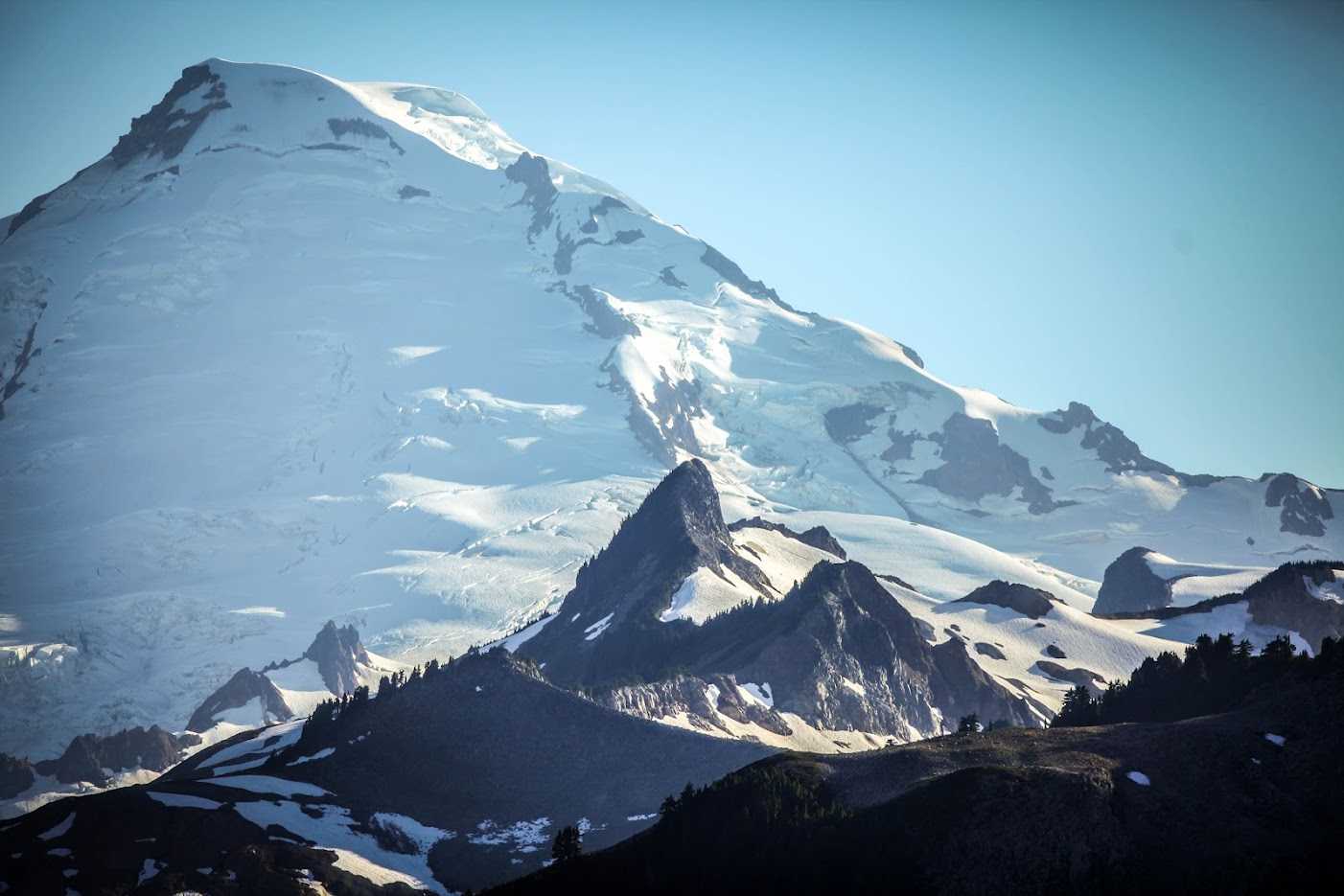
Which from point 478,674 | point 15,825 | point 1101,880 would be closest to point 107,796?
point 15,825

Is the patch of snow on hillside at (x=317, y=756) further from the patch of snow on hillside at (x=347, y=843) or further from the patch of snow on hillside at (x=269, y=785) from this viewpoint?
the patch of snow on hillside at (x=347, y=843)

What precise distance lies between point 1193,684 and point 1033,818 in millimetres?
50597

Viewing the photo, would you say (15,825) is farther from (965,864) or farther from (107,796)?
(965,864)

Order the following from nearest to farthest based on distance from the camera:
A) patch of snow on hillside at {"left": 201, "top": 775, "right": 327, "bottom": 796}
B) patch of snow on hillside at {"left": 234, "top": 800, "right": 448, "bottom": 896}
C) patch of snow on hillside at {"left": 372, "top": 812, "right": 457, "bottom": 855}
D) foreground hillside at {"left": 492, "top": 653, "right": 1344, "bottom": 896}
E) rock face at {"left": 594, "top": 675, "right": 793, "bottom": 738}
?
foreground hillside at {"left": 492, "top": 653, "right": 1344, "bottom": 896}, patch of snow on hillside at {"left": 234, "top": 800, "right": 448, "bottom": 896}, patch of snow on hillside at {"left": 372, "top": 812, "right": 457, "bottom": 855}, patch of snow on hillside at {"left": 201, "top": 775, "right": 327, "bottom": 796}, rock face at {"left": 594, "top": 675, "right": 793, "bottom": 738}

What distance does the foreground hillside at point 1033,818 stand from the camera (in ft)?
377

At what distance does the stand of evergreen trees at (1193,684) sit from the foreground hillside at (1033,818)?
12.7m

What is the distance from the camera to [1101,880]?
373 ft

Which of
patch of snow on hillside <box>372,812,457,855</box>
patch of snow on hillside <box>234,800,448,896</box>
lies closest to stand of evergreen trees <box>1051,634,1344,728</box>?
patch of snow on hillside <box>372,812,457,855</box>

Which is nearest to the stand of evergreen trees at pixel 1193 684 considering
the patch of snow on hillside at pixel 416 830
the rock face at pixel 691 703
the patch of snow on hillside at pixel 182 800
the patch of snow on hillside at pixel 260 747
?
the rock face at pixel 691 703

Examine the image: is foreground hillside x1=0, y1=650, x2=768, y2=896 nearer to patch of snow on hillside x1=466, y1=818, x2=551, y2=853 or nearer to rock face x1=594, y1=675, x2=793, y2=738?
patch of snow on hillside x1=466, y1=818, x2=551, y2=853

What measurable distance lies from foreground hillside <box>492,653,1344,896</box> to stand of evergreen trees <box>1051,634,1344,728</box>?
12.7m

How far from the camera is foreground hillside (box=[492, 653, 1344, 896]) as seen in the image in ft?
377

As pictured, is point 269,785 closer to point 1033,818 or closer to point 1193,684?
point 1033,818

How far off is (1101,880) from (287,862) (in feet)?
229
